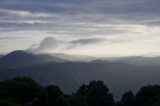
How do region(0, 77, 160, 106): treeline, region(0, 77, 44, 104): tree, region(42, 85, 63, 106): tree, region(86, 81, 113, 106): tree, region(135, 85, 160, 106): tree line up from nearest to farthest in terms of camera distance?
region(0, 77, 160, 106): treeline → region(42, 85, 63, 106): tree → region(0, 77, 44, 104): tree → region(86, 81, 113, 106): tree → region(135, 85, 160, 106): tree

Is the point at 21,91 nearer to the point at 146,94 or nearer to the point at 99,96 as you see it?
the point at 99,96

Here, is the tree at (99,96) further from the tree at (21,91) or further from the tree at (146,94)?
the tree at (21,91)

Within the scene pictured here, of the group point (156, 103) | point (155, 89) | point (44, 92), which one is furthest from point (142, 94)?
point (44, 92)

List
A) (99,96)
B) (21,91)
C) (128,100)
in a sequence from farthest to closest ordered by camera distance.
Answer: (128,100), (99,96), (21,91)

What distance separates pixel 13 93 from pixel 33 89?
80.1 inches

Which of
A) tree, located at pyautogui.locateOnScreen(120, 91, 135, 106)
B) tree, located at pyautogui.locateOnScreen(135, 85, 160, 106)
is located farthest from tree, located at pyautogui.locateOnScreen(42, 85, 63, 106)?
tree, located at pyautogui.locateOnScreen(135, 85, 160, 106)

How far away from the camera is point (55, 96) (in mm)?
54531

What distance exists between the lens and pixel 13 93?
180ft

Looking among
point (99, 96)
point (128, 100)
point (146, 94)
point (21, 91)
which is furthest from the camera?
point (146, 94)

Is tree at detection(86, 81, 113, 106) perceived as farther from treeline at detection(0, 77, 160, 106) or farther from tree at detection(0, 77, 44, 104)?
tree at detection(0, 77, 44, 104)

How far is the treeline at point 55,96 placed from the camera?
53.1 m

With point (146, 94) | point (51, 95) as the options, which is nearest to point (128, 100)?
point (146, 94)

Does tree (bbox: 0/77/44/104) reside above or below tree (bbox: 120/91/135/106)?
above

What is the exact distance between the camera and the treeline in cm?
5310
